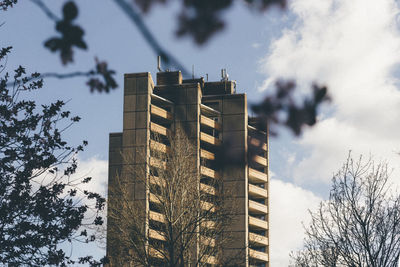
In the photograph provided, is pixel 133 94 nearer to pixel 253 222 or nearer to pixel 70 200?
pixel 253 222

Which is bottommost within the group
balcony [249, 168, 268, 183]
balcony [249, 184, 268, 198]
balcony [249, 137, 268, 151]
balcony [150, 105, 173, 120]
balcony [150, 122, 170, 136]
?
balcony [249, 137, 268, 151]

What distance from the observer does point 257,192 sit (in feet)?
227

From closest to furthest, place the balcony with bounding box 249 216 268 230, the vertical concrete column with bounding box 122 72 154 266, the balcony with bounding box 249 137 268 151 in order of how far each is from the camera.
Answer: the balcony with bounding box 249 137 268 151 → the vertical concrete column with bounding box 122 72 154 266 → the balcony with bounding box 249 216 268 230

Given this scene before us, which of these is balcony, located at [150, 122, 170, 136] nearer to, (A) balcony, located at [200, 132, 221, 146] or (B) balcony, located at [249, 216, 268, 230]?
(A) balcony, located at [200, 132, 221, 146]

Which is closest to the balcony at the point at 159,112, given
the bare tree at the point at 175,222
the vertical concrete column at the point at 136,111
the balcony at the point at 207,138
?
the vertical concrete column at the point at 136,111

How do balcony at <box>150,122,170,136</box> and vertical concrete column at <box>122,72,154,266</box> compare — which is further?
vertical concrete column at <box>122,72,154,266</box>

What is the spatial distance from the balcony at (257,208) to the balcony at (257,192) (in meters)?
1.35

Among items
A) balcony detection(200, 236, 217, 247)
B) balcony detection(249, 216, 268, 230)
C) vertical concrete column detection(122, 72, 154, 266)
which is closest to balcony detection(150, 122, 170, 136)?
vertical concrete column detection(122, 72, 154, 266)

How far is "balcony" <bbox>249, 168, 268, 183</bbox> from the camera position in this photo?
69131 mm

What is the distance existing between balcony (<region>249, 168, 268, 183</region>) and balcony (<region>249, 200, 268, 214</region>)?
3365 mm

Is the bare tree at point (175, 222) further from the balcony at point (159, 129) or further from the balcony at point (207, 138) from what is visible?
the balcony at point (207, 138)

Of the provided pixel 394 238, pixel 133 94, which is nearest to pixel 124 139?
pixel 133 94

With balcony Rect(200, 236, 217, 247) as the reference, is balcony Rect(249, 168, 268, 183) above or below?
above

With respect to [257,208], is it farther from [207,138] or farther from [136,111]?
[136,111]
